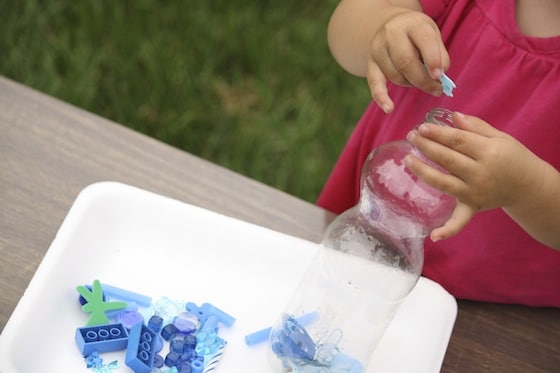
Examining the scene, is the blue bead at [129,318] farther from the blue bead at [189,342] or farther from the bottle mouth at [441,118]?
the bottle mouth at [441,118]

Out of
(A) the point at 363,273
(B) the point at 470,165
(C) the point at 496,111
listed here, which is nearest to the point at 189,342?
(A) the point at 363,273

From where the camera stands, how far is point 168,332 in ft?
2.35

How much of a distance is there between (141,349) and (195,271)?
11 cm

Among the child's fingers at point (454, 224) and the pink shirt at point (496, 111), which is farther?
the pink shirt at point (496, 111)

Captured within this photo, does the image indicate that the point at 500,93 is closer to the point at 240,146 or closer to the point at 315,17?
the point at 240,146

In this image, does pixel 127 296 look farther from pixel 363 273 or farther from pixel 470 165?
pixel 470 165

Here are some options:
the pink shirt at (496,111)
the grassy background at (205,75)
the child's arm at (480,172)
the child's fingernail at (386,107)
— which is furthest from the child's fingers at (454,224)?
the grassy background at (205,75)

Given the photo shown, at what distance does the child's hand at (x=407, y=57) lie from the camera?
736 mm

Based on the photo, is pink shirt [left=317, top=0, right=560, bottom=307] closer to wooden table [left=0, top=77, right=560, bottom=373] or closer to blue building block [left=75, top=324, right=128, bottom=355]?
wooden table [left=0, top=77, right=560, bottom=373]

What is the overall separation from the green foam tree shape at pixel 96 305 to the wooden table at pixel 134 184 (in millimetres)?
60

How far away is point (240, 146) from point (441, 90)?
0.94 metres

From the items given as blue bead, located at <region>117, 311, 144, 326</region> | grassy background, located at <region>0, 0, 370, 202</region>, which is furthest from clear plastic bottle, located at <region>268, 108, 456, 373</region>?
grassy background, located at <region>0, 0, 370, 202</region>

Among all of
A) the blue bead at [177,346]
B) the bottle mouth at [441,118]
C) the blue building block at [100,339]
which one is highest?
the bottle mouth at [441,118]

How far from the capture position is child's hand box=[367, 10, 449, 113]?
2.41 ft
